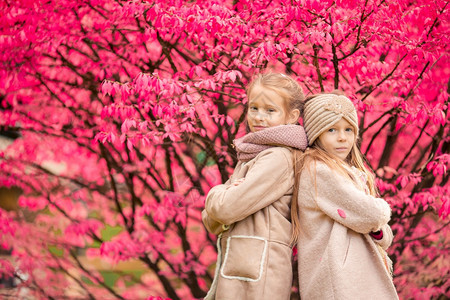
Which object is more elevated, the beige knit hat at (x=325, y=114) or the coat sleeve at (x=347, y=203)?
the beige knit hat at (x=325, y=114)

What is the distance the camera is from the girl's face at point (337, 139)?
2.79 m

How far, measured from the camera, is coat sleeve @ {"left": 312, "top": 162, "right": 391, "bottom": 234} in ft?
8.38

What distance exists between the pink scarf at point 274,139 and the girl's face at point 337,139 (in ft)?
0.34

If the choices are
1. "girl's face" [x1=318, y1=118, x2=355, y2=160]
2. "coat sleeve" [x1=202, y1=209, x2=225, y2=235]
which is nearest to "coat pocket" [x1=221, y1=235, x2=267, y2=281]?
"coat sleeve" [x1=202, y1=209, x2=225, y2=235]

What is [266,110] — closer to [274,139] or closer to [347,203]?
[274,139]

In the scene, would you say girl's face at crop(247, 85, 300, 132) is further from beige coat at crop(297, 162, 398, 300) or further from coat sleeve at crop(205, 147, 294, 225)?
beige coat at crop(297, 162, 398, 300)

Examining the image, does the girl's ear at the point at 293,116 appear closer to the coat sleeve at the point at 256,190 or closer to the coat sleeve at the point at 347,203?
the coat sleeve at the point at 256,190

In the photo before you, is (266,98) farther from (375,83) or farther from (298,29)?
(375,83)

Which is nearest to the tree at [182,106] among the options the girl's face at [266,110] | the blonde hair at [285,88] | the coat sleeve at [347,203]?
the blonde hair at [285,88]

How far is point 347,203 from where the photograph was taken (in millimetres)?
2584

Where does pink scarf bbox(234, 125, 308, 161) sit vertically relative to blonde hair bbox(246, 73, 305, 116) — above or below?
below

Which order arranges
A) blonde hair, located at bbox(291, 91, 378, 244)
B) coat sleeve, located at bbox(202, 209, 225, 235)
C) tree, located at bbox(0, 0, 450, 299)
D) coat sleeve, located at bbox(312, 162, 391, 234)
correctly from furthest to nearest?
tree, located at bbox(0, 0, 450, 299) < coat sleeve, located at bbox(202, 209, 225, 235) < blonde hair, located at bbox(291, 91, 378, 244) < coat sleeve, located at bbox(312, 162, 391, 234)

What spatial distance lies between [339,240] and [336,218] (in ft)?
0.35

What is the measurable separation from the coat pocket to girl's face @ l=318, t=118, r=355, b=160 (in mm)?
595
